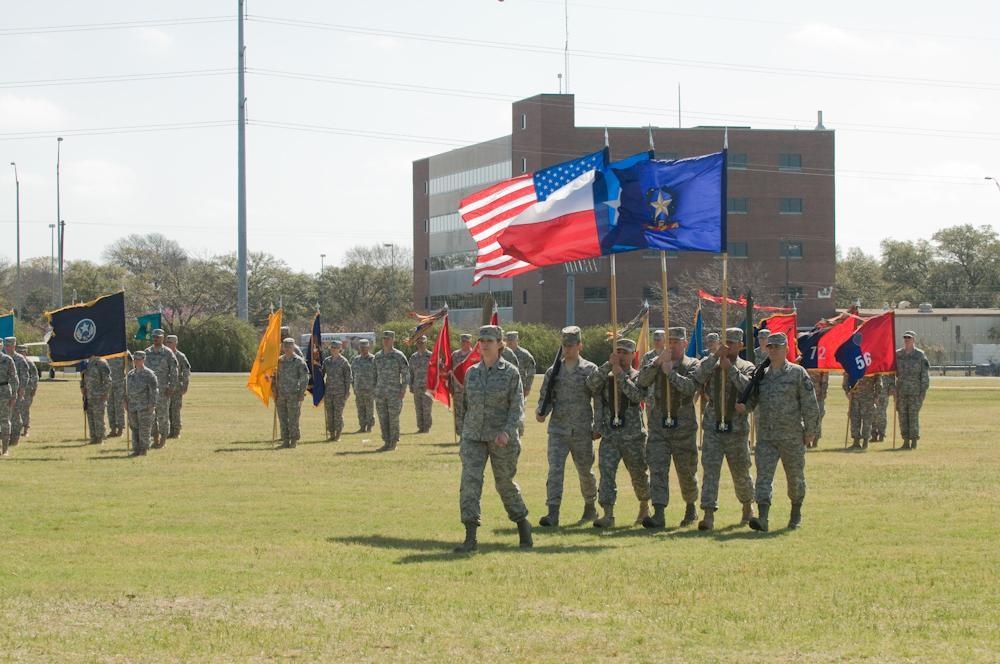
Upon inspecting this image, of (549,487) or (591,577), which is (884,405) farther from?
(591,577)

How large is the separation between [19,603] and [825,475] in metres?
12.7

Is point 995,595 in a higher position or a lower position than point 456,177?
lower

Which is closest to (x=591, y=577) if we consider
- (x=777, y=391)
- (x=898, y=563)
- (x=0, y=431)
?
(x=898, y=563)

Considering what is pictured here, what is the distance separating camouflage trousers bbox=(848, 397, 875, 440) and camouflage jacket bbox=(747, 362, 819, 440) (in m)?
12.2

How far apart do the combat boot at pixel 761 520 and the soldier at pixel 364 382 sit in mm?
15415

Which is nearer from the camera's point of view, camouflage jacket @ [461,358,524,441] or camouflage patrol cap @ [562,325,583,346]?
camouflage jacket @ [461,358,524,441]

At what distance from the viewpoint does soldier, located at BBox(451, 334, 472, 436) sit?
25.6 meters

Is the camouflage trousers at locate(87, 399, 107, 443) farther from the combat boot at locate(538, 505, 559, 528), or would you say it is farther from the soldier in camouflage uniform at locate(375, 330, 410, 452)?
the combat boot at locate(538, 505, 559, 528)

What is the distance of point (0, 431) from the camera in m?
23.2

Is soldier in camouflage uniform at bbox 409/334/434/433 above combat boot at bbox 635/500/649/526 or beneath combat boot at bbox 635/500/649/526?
above

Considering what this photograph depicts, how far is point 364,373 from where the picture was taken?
2947cm

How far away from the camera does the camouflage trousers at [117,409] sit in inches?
1123

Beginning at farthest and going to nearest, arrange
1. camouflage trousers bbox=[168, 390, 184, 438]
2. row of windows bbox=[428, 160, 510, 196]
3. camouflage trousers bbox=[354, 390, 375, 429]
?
1. row of windows bbox=[428, 160, 510, 196]
2. camouflage trousers bbox=[354, 390, 375, 429]
3. camouflage trousers bbox=[168, 390, 184, 438]

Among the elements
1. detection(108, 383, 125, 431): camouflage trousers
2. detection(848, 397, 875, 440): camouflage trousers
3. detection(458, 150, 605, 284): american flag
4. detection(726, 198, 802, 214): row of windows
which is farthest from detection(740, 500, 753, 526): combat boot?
detection(726, 198, 802, 214): row of windows
